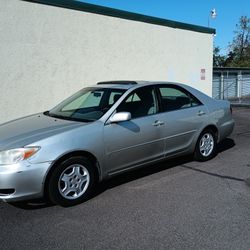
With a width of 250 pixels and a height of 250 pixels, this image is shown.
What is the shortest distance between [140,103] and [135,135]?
0.60m

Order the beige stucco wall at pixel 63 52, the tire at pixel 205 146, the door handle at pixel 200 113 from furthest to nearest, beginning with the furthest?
the beige stucco wall at pixel 63 52 < the tire at pixel 205 146 < the door handle at pixel 200 113

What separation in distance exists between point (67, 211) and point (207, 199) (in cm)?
179

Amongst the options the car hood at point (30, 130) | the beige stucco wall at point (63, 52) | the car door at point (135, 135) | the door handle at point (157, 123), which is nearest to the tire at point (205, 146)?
the car door at point (135, 135)

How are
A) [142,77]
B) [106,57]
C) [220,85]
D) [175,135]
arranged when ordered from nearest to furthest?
[175,135] → [106,57] → [142,77] → [220,85]

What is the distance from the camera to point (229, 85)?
27031 millimetres

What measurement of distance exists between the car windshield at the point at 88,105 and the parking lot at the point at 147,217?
108 centimetres

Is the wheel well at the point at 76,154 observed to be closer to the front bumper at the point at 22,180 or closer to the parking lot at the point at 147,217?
the front bumper at the point at 22,180

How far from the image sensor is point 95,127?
480 centimetres

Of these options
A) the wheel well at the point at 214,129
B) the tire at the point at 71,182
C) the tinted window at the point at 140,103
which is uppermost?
the tinted window at the point at 140,103

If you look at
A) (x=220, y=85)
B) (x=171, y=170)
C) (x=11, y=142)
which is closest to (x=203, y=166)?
(x=171, y=170)

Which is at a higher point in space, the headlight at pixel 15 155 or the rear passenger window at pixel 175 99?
the rear passenger window at pixel 175 99

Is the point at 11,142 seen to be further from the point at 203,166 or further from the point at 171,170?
the point at 203,166

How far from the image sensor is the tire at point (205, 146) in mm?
6480

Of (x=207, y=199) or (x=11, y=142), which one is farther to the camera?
(x=207, y=199)
